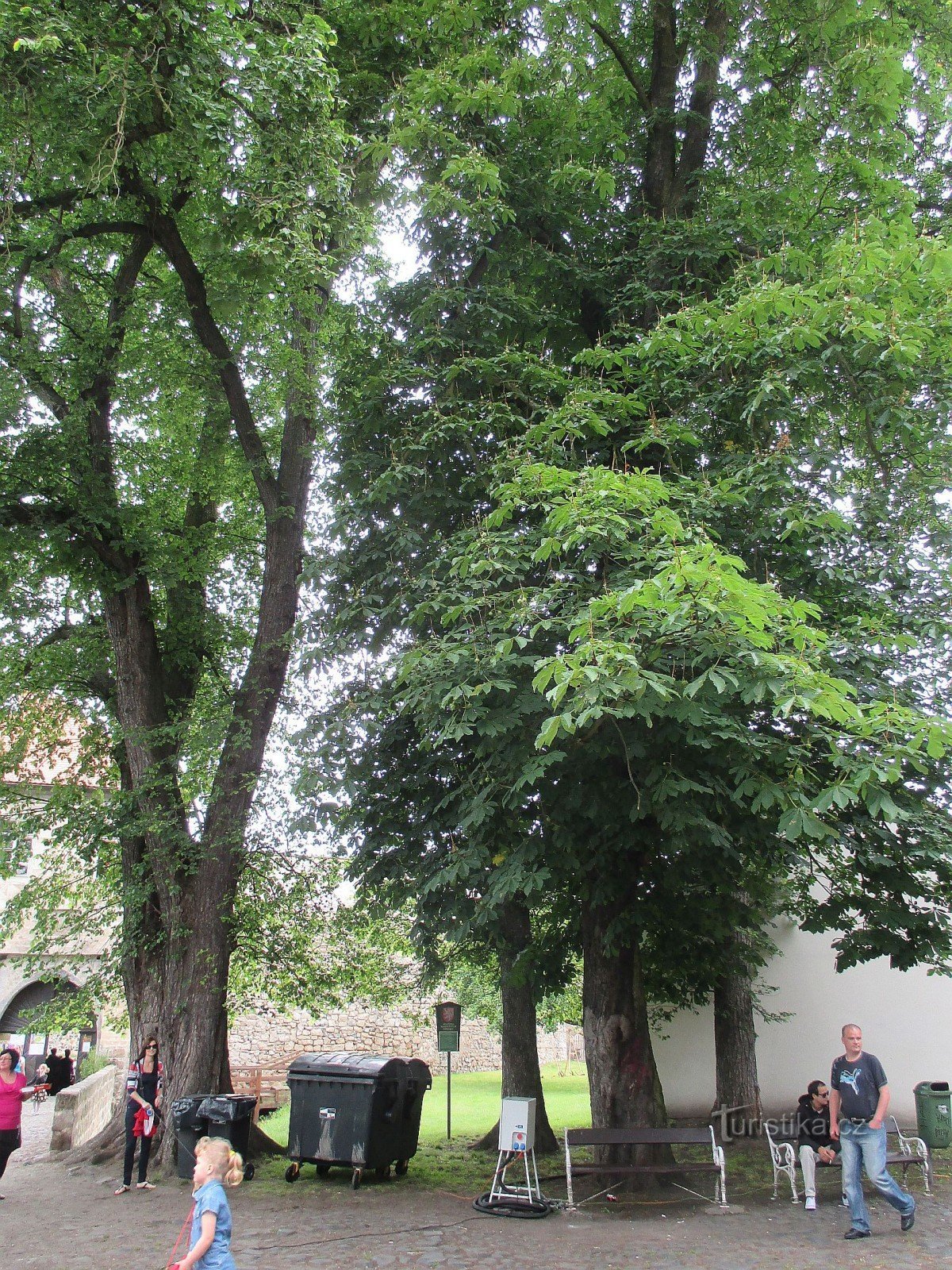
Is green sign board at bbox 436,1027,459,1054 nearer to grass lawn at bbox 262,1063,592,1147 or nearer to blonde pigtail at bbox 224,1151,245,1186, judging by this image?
grass lawn at bbox 262,1063,592,1147

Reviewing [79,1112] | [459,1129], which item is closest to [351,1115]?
[79,1112]

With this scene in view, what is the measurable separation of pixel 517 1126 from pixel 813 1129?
2670mm

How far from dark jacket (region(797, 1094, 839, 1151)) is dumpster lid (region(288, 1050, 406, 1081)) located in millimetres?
4118

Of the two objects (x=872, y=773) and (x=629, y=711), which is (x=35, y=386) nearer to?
(x=629, y=711)

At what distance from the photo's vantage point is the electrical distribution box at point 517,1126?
28.0 feet

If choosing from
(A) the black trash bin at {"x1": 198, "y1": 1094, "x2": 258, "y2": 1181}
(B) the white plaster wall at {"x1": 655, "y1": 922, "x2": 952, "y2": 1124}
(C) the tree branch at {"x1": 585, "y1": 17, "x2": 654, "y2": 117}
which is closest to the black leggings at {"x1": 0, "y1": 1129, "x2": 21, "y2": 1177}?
(A) the black trash bin at {"x1": 198, "y1": 1094, "x2": 258, "y2": 1181}

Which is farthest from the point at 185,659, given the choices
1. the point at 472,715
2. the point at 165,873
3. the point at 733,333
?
the point at 733,333

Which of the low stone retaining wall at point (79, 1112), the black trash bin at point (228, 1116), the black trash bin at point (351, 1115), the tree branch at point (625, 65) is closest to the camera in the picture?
the black trash bin at point (228, 1116)

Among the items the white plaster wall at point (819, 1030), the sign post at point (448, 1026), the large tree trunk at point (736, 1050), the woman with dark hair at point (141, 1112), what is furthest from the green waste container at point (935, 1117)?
the woman with dark hair at point (141, 1112)

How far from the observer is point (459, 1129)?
54.4 feet

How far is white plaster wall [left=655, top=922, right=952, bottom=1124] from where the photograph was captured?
1469 cm

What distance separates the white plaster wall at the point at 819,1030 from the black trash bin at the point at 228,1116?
28.6ft

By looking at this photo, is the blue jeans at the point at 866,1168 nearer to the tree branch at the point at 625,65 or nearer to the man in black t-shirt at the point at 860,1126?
the man in black t-shirt at the point at 860,1126

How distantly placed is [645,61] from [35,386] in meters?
9.15
